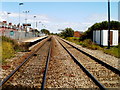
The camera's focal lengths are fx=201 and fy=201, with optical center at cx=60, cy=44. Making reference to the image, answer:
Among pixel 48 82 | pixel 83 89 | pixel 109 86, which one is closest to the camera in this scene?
pixel 83 89

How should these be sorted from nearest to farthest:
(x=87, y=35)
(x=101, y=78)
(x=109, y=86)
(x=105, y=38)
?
(x=109, y=86)
(x=101, y=78)
(x=105, y=38)
(x=87, y=35)

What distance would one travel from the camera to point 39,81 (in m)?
7.54

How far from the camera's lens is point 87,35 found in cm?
4822

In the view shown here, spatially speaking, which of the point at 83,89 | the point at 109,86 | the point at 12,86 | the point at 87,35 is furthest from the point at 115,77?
the point at 87,35

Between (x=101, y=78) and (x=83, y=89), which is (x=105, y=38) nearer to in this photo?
(x=101, y=78)

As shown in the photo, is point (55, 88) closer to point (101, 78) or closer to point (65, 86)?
point (65, 86)

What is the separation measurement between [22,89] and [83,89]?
196 cm

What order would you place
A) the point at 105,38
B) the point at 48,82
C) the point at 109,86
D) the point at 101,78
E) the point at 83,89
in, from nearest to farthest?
the point at 83,89 → the point at 109,86 → the point at 48,82 → the point at 101,78 → the point at 105,38

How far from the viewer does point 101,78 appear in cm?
817

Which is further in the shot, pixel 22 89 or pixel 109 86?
pixel 109 86

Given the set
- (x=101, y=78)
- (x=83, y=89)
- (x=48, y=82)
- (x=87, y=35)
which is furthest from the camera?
(x=87, y=35)

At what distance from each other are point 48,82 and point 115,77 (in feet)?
9.66

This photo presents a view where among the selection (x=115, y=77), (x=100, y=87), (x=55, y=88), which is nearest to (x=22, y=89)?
(x=55, y=88)

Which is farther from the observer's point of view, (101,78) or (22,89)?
(101,78)
